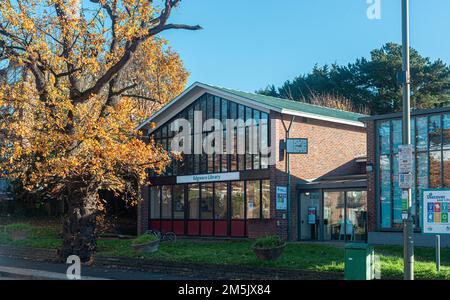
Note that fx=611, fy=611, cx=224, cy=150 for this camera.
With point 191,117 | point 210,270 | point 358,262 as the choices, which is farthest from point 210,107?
point 358,262

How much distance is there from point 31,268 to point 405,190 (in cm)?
1396

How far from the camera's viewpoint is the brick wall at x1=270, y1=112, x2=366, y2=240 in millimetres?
28078

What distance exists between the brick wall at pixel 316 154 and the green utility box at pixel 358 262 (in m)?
13.0

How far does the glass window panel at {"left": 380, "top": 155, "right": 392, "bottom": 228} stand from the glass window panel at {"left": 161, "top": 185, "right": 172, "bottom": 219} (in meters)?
13.1

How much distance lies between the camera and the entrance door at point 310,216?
2869 cm

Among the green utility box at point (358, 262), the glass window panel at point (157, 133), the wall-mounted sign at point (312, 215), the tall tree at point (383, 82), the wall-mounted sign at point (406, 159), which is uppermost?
the tall tree at point (383, 82)

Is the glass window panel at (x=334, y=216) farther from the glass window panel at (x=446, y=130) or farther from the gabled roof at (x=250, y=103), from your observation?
the glass window panel at (x=446, y=130)

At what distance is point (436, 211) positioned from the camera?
655 inches

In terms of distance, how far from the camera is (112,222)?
37.9m

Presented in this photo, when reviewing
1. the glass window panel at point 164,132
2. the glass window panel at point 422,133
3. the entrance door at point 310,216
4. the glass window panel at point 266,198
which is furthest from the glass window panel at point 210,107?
the glass window panel at point 422,133

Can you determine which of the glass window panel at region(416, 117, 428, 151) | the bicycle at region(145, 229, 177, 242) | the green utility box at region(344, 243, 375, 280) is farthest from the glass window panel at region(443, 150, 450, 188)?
the bicycle at region(145, 229, 177, 242)

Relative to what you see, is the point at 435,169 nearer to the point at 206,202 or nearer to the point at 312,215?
the point at 312,215

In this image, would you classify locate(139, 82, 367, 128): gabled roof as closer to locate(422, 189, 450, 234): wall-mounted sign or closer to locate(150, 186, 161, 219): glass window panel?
locate(150, 186, 161, 219): glass window panel
